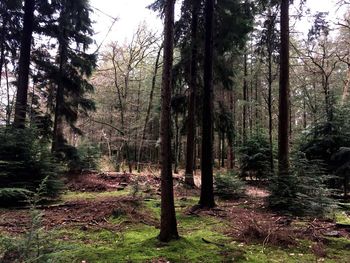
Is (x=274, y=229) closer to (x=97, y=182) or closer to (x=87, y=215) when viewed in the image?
(x=87, y=215)

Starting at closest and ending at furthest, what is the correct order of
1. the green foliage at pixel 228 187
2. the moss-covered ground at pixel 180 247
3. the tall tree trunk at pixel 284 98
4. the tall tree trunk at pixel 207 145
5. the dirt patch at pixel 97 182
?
the moss-covered ground at pixel 180 247, the tall tree trunk at pixel 207 145, the tall tree trunk at pixel 284 98, the green foliage at pixel 228 187, the dirt patch at pixel 97 182

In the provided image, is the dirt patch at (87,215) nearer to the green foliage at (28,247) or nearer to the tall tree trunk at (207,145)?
the tall tree trunk at (207,145)

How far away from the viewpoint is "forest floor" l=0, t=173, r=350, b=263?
3.94 meters

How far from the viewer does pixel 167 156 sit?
570 cm

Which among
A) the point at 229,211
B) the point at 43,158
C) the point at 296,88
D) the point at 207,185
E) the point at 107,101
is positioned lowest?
the point at 229,211

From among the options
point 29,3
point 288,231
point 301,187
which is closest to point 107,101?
point 29,3

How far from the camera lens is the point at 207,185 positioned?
875cm

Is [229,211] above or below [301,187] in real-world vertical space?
below

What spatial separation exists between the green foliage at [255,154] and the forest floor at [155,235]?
6499mm

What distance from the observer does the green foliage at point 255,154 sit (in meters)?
15.6

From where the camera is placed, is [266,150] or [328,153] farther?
[266,150]

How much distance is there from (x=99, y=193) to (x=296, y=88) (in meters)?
20.2

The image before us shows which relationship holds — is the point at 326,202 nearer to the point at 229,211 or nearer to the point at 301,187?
the point at 301,187

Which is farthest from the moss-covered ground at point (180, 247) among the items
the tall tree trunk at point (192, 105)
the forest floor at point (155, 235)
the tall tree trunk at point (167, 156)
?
the tall tree trunk at point (192, 105)
